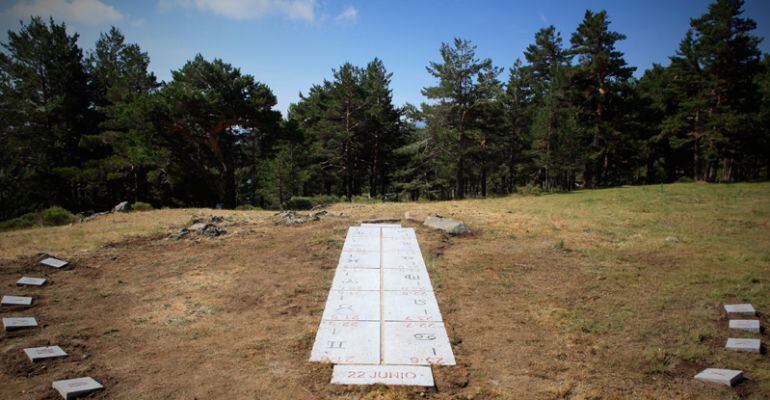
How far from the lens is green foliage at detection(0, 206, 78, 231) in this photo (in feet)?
50.2

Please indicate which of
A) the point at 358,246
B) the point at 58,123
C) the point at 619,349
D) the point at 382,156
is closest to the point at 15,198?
the point at 58,123

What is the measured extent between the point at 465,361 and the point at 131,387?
181 inches

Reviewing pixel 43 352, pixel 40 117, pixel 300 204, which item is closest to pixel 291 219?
pixel 43 352

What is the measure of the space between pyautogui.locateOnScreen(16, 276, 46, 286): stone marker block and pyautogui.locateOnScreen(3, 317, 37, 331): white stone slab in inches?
85.8

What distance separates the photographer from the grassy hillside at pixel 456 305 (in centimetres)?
527

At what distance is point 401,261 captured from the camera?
9984mm

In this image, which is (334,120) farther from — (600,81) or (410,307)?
(410,307)

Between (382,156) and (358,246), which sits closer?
(358,246)

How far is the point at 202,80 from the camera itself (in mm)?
20641

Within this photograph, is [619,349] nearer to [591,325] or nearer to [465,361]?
[591,325]

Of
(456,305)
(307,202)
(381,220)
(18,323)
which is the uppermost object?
(307,202)

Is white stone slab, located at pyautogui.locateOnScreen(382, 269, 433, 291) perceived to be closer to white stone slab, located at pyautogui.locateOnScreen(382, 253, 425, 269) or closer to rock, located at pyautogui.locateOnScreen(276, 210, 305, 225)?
white stone slab, located at pyautogui.locateOnScreen(382, 253, 425, 269)

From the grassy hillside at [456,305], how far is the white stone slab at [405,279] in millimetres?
327

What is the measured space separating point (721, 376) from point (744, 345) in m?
1.37
